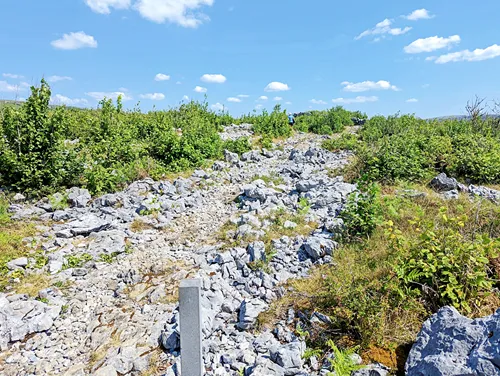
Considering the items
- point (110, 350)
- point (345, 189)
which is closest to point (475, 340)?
point (110, 350)

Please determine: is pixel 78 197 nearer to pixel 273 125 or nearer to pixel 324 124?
pixel 273 125

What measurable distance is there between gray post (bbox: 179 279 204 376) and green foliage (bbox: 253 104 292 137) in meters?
15.4

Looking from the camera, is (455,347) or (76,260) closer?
(455,347)

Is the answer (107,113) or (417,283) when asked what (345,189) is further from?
(107,113)

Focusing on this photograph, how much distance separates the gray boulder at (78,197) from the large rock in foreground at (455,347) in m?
8.26

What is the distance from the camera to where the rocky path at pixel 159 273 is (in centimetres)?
Answer: 388

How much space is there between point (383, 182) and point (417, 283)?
222 inches

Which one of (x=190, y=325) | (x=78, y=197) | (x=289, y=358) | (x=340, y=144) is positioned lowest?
(x=289, y=358)

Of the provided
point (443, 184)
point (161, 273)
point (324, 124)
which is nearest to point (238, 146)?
point (443, 184)

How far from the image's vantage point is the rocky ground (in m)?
3.87

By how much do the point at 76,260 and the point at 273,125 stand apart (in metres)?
14.7

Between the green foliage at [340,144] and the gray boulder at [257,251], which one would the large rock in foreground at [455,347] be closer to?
the gray boulder at [257,251]

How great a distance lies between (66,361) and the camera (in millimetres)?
4016

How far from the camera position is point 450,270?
401 centimetres
